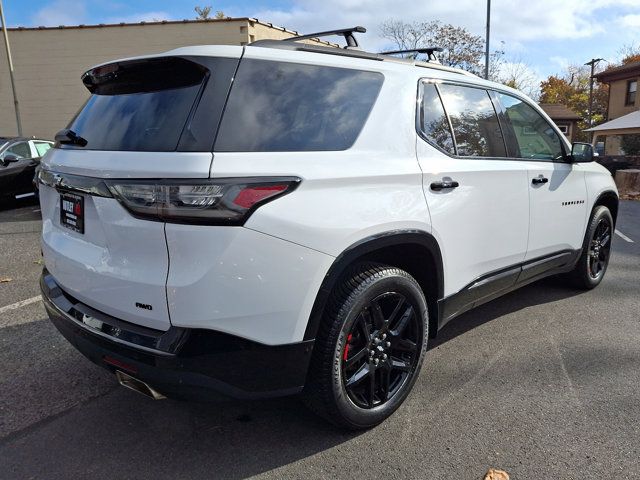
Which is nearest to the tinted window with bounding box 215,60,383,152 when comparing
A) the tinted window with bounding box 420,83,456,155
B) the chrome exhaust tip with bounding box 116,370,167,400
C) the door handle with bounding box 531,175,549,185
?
the tinted window with bounding box 420,83,456,155

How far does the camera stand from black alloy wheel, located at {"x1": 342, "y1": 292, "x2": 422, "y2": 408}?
258 cm

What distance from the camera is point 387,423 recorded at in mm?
2801

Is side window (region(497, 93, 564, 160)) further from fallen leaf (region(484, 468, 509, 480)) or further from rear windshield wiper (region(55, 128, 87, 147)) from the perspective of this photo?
rear windshield wiper (region(55, 128, 87, 147))

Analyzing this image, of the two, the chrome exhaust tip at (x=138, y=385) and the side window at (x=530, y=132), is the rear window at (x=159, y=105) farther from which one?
the side window at (x=530, y=132)

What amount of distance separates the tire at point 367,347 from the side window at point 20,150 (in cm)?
984

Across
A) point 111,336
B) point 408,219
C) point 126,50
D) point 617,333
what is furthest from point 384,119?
point 126,50

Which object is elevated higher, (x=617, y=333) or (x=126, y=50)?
(x=126, y=50)

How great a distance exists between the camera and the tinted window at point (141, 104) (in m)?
2.15

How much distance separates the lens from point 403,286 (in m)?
2.70

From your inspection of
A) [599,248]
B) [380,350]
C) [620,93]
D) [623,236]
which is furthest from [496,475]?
[620,93]

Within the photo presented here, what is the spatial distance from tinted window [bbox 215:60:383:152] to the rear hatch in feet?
0.25

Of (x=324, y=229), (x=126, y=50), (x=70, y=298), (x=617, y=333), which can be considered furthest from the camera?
(x=126, y=50)

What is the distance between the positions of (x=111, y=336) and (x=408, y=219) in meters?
1.53

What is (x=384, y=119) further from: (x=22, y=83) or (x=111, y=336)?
(x=22, y=83)
